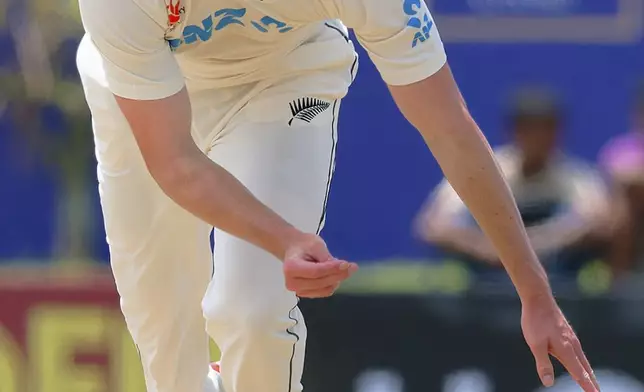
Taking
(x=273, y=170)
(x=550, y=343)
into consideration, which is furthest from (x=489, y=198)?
(x=273, y=170)

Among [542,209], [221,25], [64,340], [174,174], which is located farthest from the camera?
[542,209]

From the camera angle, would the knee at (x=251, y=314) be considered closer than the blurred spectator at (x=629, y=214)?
Yes

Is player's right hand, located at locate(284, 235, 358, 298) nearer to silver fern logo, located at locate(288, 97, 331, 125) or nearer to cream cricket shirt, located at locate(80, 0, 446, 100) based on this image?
cream cricket shirt, located at locate(80, 0, 446, 100)

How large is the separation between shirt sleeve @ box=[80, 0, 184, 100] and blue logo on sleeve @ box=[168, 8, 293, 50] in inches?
4.6

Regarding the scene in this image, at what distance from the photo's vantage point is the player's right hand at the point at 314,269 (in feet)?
7.14

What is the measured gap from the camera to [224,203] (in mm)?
2518

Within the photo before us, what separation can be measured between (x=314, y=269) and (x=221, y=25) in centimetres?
89

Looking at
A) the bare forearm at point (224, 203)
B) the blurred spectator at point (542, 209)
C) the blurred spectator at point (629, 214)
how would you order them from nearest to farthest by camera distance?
the bare forearm at point (224, 203), the blurred spectator at point (542, 209), the blurred spectator at point (629, 214)

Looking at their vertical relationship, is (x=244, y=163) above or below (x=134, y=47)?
below

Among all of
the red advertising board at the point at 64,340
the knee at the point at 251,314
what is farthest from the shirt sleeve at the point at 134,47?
the red advertising board at the point at 64,340

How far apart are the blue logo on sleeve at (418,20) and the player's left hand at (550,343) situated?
585 mm

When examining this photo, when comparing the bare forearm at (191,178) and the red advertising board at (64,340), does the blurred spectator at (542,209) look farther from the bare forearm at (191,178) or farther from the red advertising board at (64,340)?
the bare forearm at (191,178)

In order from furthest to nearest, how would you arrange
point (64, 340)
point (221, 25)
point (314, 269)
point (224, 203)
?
point (64, 340) → point (221, 25) → point (224, 203) → point (314, 269)

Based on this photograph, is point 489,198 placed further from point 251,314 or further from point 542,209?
point 542,209
